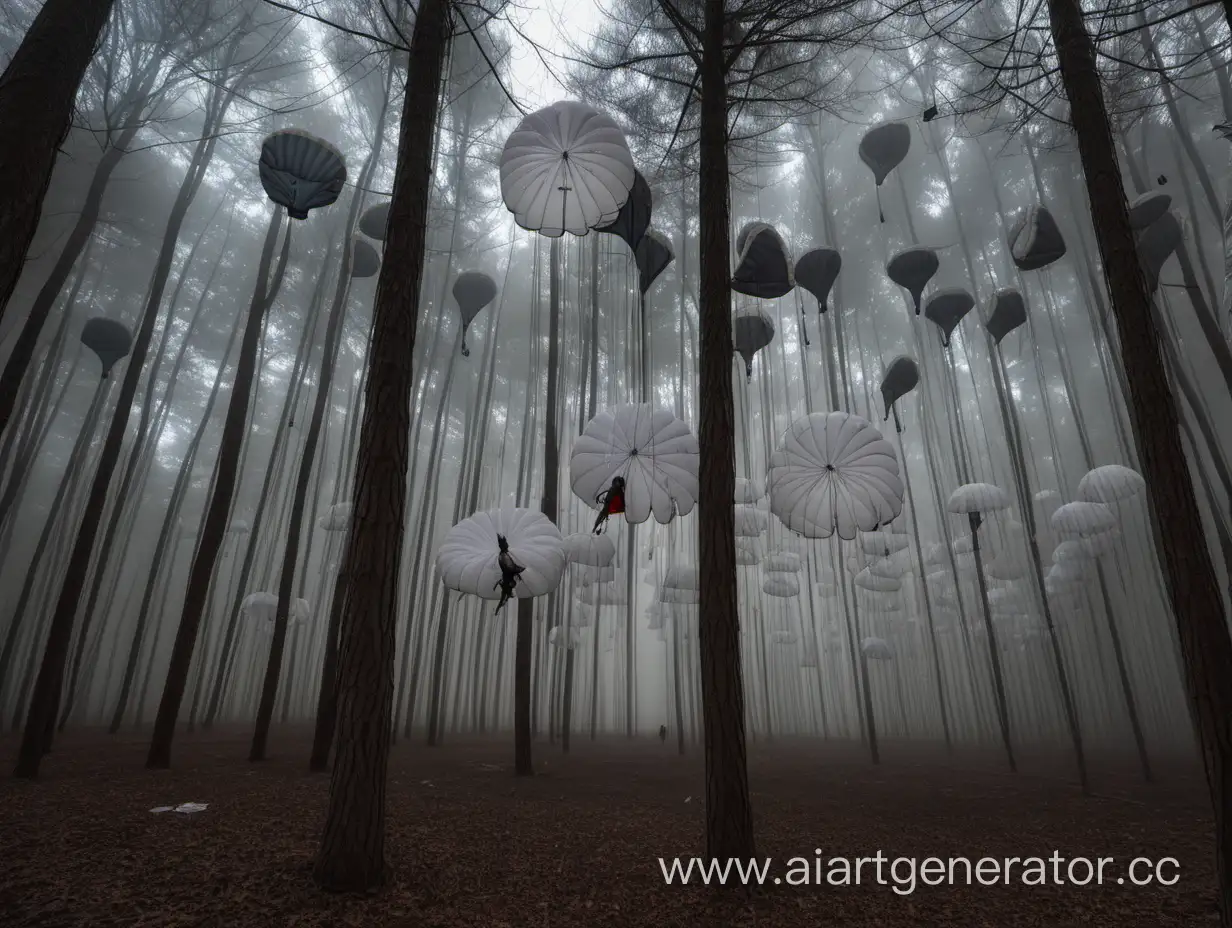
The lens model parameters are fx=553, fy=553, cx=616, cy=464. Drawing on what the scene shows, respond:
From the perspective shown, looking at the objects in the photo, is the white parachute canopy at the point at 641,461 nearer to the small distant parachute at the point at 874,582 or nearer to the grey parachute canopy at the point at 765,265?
the grey parachute canopy at the point at 765,265

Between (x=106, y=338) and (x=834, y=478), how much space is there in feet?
39.6

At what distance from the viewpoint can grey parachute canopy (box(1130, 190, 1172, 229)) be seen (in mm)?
6896

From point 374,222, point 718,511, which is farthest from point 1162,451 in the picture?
point 374,222

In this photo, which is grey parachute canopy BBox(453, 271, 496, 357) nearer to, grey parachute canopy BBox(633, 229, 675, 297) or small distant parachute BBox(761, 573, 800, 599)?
grey parachute canopy BBox(633, 229, 675, 297)

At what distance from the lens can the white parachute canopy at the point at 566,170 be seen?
527 centimetres

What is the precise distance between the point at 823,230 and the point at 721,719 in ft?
51.3

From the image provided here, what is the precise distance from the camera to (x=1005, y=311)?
918 centimetres

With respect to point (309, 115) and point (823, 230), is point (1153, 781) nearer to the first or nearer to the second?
point (823, 230)

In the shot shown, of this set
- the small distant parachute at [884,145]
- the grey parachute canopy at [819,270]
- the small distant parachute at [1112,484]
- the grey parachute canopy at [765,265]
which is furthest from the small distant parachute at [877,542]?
the grey parachute canopy at [765,265]

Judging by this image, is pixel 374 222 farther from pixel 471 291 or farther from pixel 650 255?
pixel 650 255

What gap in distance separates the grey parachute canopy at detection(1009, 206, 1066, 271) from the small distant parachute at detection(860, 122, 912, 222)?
194cm

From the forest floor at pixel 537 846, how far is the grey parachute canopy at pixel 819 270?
6915 mm

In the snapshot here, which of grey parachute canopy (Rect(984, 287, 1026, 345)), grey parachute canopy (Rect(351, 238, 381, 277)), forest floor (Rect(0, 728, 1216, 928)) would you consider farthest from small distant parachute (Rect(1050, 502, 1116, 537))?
grey parachute canopy (Rect(351, 238, 381, 277))

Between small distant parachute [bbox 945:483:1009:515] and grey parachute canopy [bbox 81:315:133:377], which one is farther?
small distant parachute [bbox 945:483:1009:515]
